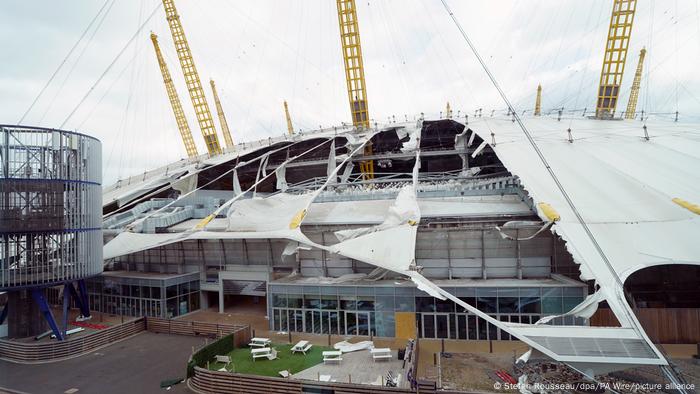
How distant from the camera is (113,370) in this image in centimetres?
1909

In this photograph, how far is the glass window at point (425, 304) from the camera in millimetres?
21719

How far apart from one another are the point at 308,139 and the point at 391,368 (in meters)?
27.8

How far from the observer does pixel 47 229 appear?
21828 millimetres

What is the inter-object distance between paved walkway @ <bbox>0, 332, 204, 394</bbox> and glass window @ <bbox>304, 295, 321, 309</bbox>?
235 inches

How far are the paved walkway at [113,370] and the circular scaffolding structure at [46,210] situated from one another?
14.5 feet

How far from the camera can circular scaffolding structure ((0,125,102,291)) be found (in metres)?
21.1

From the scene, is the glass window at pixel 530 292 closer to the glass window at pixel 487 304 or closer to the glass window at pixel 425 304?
the glass window at pixel 487 304

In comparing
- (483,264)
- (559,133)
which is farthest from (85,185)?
(559,133)

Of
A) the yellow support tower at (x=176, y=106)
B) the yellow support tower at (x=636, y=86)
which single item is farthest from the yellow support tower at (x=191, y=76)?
the yellow support tower at (x=636, y=86)

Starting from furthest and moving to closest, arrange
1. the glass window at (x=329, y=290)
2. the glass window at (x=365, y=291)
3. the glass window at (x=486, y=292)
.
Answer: the glass window at (x=329, y=290), the glass window at (x=365, y=291), the glass window at (x=486, y=292)

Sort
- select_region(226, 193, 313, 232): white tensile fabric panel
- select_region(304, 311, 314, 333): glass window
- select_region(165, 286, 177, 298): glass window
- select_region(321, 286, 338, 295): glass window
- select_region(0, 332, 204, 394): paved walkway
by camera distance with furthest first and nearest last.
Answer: select_region(165, 286, 177, 298): glass window < select_region(226, 193, 313, 232): white tensile fabric panel < select_region(304, 311, 314, 333): glass window < select_region(321, 286, 338, 295): glass window < select_region(0, 332, 204, 394): paved walkway

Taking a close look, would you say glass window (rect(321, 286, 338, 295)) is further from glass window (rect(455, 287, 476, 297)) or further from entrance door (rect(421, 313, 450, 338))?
glass window (rect(455, 287, 476, 297))

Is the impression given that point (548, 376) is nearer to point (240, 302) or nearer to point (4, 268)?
point (240, 302)

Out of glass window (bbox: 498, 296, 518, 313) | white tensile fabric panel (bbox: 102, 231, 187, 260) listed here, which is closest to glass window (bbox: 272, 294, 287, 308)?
white tensile fabric panel (bbox: 102, 231, 187, 260)
